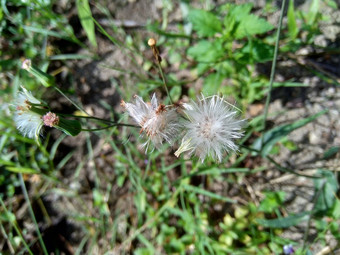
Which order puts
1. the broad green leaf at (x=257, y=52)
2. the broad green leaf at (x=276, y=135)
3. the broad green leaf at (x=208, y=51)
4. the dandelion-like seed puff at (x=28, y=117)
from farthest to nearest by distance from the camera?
the broad green leaf at (x=208, y=51), the broad green leaf at (x=257, y=52), the broad green leaf at (x=276, y=135), the dandelion-like seed puff at (x=28, y=117)

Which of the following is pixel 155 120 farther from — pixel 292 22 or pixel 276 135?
pixel 292 22

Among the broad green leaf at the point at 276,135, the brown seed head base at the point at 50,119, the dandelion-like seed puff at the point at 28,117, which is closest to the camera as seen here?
the brown seed head base at the point at 50,119

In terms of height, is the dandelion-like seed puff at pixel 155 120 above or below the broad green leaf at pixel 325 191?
above

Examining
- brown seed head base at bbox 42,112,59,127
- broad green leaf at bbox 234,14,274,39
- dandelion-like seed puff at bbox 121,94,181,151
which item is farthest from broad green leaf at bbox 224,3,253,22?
brown seed head base at bbox 42,112,59,127

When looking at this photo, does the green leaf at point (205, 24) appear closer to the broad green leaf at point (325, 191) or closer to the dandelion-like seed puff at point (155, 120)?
the dandelion-like seed puff at point (155, 120)

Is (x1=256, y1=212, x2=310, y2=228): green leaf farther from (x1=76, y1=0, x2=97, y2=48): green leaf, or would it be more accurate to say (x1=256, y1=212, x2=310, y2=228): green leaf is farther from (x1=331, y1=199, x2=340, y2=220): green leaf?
(x1=76, y1=0, x2=97, y2=48): green leaf

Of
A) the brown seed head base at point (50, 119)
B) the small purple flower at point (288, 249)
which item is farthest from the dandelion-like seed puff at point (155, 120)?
the small purple flower at point (288, 249)

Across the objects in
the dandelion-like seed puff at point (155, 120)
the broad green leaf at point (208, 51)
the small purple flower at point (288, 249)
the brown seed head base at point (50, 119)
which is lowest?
the small purple flower at point (288, 249)
